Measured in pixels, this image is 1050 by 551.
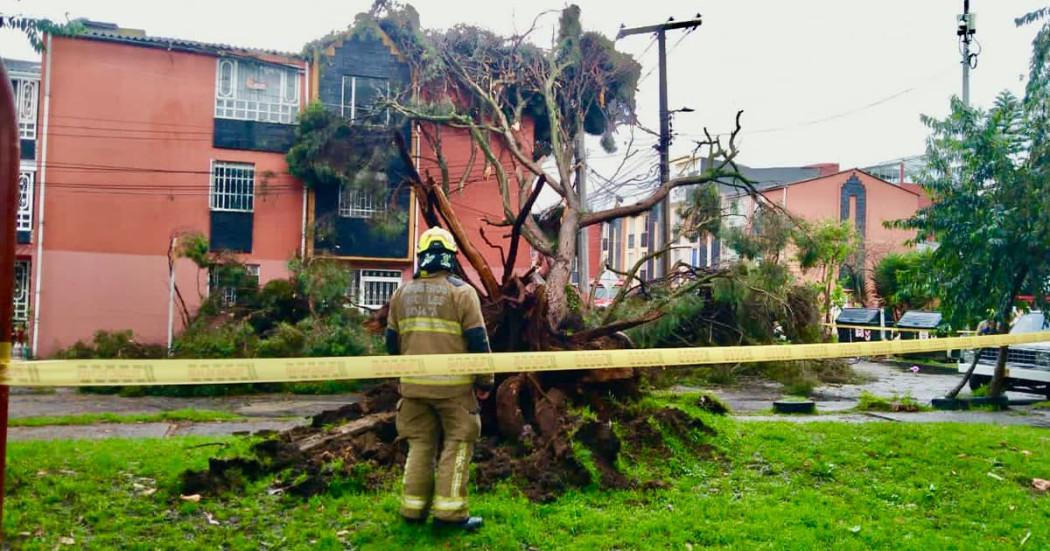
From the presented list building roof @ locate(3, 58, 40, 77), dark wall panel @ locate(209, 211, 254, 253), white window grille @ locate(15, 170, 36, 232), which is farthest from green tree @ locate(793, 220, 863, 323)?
building roof @ locate(3, 58, 40, 77)

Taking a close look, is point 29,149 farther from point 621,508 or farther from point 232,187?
point 621,508

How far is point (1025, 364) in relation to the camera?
544 inches

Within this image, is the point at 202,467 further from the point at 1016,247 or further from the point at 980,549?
the point at 1016,247

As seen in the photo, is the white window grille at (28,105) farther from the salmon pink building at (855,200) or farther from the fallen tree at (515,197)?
the salmon pink building at (855,200)

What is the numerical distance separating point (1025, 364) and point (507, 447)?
11.1 m

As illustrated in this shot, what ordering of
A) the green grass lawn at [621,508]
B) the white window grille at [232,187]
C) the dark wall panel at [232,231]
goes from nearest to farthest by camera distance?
the green grass lawn at [621,508] < the dark wall panel at [232,231] < the white window grille at [232,187]

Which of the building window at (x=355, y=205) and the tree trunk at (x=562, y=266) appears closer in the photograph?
the tree trunk at (x=562, y=266)

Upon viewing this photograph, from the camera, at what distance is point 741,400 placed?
14.1 meters

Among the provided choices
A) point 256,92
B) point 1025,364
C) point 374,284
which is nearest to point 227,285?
point 374,284

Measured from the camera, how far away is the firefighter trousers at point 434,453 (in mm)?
4812

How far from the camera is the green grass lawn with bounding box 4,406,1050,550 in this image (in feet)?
15.5

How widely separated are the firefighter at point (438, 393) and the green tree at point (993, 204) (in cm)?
893

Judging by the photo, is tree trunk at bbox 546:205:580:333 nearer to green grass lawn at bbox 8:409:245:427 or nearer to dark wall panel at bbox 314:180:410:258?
green grass lawn at bbox 8:409:245:427

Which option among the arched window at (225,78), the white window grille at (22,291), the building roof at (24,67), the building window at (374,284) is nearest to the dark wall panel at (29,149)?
the building roof at (24,67)
